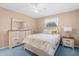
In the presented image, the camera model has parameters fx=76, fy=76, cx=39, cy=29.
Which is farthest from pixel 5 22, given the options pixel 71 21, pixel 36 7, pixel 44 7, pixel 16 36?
pixel 71 21

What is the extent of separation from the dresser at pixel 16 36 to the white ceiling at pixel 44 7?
446mm

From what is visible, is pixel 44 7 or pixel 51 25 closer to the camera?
pixel 44 7

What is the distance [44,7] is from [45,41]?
800mm

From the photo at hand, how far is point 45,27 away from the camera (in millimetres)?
1924

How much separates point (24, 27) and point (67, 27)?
39.8 inches

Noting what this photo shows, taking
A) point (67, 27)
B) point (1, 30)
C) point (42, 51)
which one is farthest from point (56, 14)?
point (1, 30)

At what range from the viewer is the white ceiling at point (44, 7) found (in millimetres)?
1659

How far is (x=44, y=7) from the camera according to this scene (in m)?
1.73

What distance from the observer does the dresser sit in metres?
1.76

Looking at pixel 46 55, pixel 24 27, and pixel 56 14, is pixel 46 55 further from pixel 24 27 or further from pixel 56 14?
pixel 56 14

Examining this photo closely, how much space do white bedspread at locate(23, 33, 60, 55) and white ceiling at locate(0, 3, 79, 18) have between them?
536 millimetres

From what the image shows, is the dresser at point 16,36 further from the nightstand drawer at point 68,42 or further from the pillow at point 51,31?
the nightstand drawer at point 68,42

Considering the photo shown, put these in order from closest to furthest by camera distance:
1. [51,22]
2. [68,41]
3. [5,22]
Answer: [5,22], [68,41], [51,22]

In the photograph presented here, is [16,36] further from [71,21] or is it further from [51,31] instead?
[71,21]
